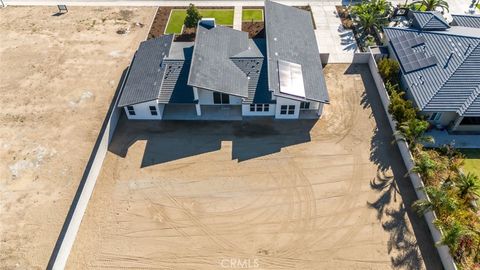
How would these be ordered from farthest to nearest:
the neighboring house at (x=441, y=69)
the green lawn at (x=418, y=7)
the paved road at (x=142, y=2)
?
the paved road at (x=142, y=2)
the green lawn at (x=418, y=7)
the neighboring house at (x=441, y=69)

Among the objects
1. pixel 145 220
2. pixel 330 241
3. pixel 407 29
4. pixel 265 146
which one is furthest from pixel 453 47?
pixel 145 220

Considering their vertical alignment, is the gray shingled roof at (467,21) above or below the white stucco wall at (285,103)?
above

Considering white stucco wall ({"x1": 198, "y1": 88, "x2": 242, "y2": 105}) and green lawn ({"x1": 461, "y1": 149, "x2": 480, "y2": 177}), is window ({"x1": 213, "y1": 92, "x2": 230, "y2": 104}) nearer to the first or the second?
white stucco wall ({"x1": 198, "y1": 88, "x2": 242, "y2": 105})

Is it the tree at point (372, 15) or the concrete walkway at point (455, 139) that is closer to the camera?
the concrete walkway at point (455, 139)

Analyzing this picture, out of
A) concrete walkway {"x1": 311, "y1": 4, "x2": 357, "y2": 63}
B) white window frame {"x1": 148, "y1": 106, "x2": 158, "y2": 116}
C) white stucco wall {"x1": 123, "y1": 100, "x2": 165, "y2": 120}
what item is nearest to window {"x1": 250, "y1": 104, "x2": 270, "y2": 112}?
white stucco wall {"x1": 123, "y1": 100, "x2": 165, "y2": 120}

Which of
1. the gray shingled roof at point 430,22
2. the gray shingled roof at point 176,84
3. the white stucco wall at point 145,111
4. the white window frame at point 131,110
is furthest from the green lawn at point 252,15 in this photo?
the white window frame at point 131,110

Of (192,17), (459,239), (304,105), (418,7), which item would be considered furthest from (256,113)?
(418,7)

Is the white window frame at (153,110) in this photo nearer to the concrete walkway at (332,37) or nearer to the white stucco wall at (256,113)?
the white stucco wall at (256,113)
